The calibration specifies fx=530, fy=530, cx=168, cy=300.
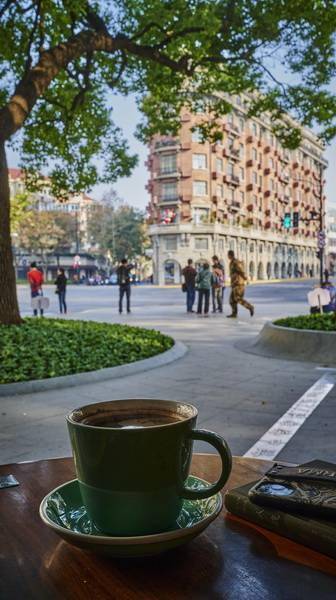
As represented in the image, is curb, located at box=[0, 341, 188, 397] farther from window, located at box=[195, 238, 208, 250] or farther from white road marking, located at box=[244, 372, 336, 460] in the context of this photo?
window, located at box=[195, 238, 208, 250]

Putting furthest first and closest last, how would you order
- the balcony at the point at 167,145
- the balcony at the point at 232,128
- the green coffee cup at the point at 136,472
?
1. the balcony at the point at 232,128
2. the balcony at the point at 167,145
3. the green coffee cup at the point at 136,472

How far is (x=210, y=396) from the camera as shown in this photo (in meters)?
5.68

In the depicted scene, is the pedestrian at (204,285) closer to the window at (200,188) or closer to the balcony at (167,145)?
the window at (200,188)

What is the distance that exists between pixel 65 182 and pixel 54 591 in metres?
15.0

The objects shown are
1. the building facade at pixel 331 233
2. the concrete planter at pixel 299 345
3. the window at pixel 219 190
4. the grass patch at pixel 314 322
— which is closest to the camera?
the concrete planter at pixel 299 345

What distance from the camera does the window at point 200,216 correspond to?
56062 millimetres

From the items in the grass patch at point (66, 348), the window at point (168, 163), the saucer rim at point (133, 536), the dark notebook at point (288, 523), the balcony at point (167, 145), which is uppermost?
the balcony at point (167, 145)

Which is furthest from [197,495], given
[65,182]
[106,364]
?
[65,182]

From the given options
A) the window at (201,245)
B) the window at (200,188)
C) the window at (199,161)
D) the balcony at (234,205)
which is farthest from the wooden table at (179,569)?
the balcony at (234,205)

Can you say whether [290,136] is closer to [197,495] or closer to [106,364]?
[106,364]

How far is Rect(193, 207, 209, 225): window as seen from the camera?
56.1 meters

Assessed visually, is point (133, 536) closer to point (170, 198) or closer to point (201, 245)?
point (201, 245)

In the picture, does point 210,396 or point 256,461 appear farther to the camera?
point 210,396

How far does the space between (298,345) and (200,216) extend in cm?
4928
